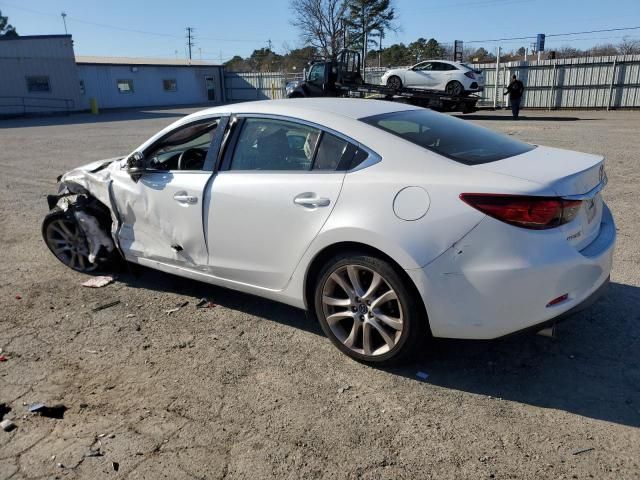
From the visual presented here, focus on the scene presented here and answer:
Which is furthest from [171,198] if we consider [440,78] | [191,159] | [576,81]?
[576,81]

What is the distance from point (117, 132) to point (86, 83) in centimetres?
2082

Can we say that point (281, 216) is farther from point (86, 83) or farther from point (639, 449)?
point (86, 83)

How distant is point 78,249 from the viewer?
5117 mm

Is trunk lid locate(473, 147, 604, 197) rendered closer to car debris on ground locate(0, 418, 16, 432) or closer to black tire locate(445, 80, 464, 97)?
car debris on ground locate(0, 418, 16, 432)

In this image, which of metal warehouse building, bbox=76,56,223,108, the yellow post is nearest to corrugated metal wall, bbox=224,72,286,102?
metal warehouse building, bbox=76,56,223,108

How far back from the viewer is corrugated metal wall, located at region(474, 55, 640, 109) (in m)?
25.1

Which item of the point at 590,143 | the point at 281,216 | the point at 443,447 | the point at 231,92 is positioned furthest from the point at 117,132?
the point at 231,92

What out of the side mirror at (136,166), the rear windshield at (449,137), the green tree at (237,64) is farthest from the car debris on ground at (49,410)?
the green tree at (237,64)

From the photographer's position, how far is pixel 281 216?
349 centimetres

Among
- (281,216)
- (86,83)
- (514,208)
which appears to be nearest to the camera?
(514,208)

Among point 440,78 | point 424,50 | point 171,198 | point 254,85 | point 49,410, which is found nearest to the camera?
point 49,410

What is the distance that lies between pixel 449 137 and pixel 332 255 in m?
1.12

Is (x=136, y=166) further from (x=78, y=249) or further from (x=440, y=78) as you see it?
(x=440, y=78)

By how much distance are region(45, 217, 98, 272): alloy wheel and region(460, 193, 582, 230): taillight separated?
374cm
